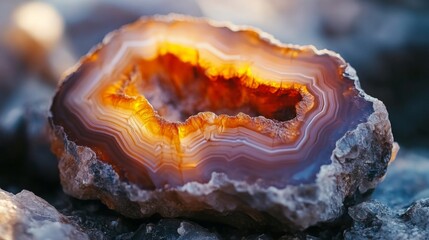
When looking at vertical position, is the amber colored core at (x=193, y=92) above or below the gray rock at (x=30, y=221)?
above

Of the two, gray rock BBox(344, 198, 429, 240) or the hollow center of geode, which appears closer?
gray rock BBox(344, 198, 429, 240)

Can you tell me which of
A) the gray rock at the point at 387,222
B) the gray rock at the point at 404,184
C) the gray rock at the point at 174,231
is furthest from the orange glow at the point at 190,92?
the gray rock at the point at 404,184

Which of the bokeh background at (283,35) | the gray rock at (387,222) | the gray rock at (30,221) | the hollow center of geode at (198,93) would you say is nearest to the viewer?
the gray rock at (30,221)

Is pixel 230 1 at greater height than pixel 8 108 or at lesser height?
greater

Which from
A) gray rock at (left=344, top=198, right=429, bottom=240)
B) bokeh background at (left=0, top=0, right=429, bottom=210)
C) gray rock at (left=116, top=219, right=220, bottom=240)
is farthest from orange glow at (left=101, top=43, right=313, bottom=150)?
bokeh background at (left=0, top=0, right=429, bottom=210)

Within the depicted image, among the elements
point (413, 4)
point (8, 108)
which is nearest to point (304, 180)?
point (8, 108)

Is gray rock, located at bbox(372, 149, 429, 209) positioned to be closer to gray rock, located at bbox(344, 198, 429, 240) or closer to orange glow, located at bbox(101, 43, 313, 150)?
gray rock, located at bbox(344, 198, 429, 240)

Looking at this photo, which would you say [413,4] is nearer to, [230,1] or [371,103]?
[230,1]

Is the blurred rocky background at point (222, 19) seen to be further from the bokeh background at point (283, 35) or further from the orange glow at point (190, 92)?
the orange glow at point (190, 92)
